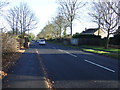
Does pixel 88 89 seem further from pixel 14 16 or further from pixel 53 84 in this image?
pixel 14 16

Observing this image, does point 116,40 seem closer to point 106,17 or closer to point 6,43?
point 106,17

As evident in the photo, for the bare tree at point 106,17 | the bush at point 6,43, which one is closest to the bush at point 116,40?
the bare tree at point 106,17

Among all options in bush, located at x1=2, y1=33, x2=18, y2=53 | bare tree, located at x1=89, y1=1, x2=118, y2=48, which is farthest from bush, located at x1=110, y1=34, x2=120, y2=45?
bush, located at x1=2, y1=33, x2=18, y2=53

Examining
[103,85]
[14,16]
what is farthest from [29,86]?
[14,16]

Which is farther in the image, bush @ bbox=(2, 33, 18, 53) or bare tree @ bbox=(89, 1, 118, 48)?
bare tree @ bbox=(89, 1, 118, 48)

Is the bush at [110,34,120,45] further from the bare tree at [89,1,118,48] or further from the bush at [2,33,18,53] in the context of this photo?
the bush at [2,33,18,53]

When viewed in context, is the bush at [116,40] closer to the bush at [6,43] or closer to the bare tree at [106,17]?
the bare tree at [106,17]

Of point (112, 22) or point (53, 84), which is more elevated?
point (112, 22)

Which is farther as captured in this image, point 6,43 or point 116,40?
point 116,40

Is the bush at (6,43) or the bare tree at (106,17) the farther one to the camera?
the bare tree at (106,17)

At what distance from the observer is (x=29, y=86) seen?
238 inches

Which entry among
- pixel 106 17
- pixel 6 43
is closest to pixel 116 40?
pixel 106 17

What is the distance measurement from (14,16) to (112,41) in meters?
24.3

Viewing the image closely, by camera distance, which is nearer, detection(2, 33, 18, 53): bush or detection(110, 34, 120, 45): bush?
detection(2, 33, 18, 53): bush
